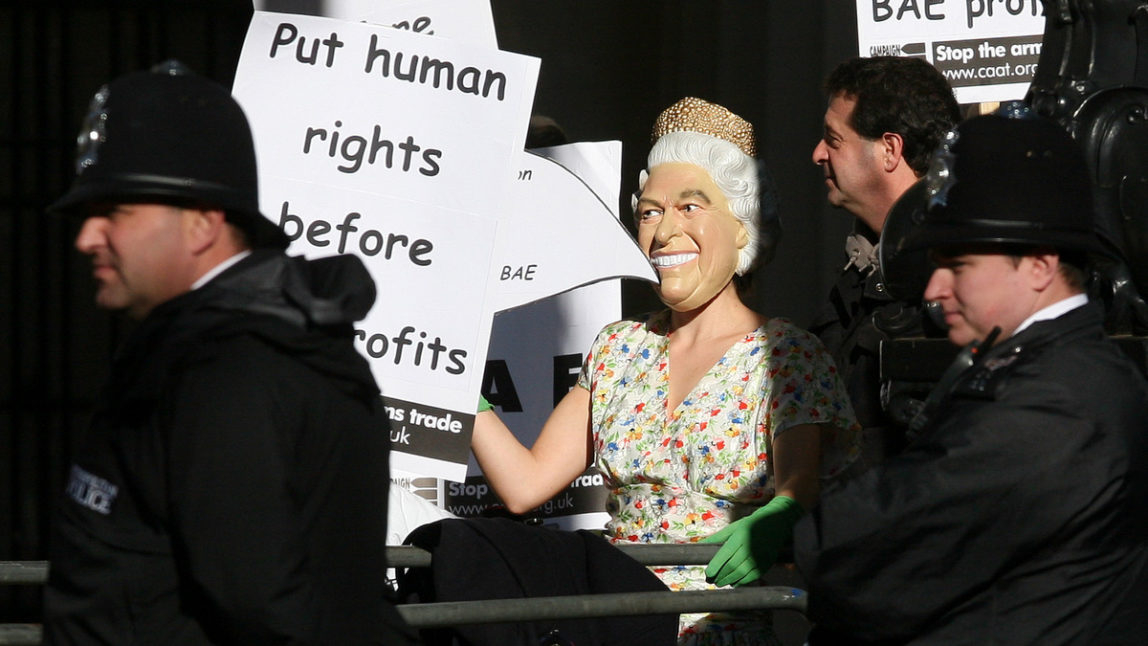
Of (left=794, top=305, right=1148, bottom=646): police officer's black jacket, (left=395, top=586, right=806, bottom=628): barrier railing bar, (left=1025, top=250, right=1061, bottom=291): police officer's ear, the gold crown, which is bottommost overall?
(left=395, top=586, right=806, bottom=628): barrier railing bar

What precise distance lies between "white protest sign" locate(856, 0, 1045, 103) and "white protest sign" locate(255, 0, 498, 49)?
1293 millimetres

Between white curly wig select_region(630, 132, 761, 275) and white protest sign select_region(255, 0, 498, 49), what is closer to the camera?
white curly wig select_region(630, 132, 761, 275)

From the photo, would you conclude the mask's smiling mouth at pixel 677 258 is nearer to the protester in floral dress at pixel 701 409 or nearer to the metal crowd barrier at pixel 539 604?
the protester in floral dress at pixel 701 409

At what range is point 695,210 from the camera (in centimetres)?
362

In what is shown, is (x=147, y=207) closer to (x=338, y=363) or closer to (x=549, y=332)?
(x=338, y=363)

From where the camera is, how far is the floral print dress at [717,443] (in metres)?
3.30

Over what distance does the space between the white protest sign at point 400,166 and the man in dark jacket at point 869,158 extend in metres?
0.87

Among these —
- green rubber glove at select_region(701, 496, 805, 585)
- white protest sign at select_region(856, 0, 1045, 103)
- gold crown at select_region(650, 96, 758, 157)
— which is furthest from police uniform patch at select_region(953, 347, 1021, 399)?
white protest sign at select_region(856, 0, 1045, 103)

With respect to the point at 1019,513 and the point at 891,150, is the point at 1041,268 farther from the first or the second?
the point at 891,150

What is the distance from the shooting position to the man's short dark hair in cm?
397

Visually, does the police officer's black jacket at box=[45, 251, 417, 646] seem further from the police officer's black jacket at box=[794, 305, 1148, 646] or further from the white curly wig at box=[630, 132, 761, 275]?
the white curly wig at box=[630, 132, 761, 275]

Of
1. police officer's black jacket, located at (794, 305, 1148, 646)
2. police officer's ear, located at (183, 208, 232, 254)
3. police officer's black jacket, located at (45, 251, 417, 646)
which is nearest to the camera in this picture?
police officer's black jacket, located at (45, 251, 417, 646)

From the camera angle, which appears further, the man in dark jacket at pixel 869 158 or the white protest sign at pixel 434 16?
the white protest sign at pixel 434 16

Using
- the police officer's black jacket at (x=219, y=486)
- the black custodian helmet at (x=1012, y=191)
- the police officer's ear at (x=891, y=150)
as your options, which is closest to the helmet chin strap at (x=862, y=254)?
the police officer's ear at (x=891, y=150)
